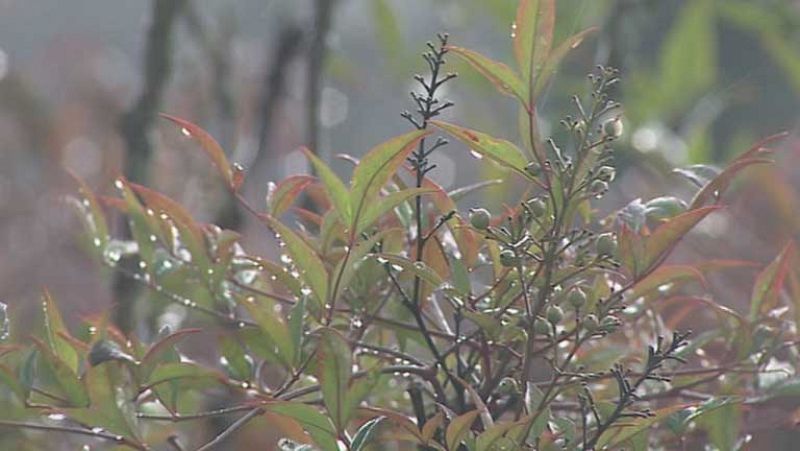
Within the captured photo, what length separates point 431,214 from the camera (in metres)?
0.77

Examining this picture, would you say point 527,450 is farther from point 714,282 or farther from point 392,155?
point 714,282

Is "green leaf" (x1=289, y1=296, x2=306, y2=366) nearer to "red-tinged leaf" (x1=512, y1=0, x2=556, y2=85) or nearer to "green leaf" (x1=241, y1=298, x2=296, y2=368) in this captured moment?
"green leaf" (x1=241, y1=298, x2=296, y2=368)

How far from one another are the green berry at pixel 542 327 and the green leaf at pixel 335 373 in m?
0.09

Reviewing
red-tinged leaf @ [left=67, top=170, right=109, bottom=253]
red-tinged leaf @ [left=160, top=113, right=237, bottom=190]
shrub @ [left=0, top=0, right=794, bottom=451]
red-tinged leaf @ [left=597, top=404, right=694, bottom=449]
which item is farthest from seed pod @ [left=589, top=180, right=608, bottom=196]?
red-tinged leaf @ [left=67, top=170, right=109, bottom=253]

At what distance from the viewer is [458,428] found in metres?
0.61

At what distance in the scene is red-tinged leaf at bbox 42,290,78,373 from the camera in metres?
0.72

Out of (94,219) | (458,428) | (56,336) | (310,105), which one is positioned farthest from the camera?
(310,105)

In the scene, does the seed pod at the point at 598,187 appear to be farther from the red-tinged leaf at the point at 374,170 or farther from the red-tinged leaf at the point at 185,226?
the red-tinged leaf at the point at 185,226

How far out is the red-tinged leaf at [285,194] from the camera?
74 centimetres

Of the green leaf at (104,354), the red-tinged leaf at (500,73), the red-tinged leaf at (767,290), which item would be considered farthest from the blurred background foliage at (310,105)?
the green leaf at (104,354)

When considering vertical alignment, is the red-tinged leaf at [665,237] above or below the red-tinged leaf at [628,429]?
above

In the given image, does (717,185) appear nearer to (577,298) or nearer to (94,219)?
(577,298)

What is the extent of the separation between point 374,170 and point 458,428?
13cm

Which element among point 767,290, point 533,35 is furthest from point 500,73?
point 767,290
